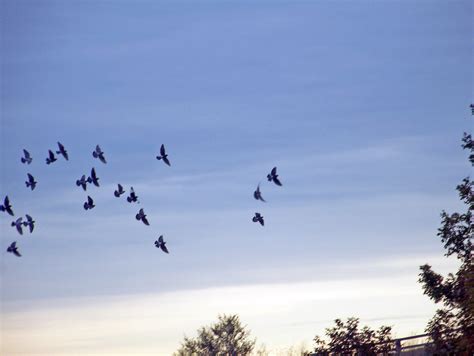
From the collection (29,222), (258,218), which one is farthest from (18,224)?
(258,218)

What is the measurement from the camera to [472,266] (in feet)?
107

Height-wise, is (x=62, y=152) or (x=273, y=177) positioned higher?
(x=62, y=152)

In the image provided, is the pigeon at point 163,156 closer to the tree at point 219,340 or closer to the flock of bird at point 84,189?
the flock of bird at point 84,189

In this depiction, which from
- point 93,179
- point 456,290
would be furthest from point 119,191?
point 456,290

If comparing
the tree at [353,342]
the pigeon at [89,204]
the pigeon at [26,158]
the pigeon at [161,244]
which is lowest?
the tree at [353,342]

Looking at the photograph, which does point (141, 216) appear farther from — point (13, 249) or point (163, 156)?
point (13, 249)

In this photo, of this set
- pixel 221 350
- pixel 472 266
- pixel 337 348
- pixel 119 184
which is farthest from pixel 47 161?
pixel 221 350

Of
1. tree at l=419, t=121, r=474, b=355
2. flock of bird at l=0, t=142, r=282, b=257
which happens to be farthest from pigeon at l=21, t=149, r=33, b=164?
tree at l=419, t=121, r=474, b=355

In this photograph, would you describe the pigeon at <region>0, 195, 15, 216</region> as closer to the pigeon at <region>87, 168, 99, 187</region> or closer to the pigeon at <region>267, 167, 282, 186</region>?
the pigeon at <region>87, 168, 99, 187</region>

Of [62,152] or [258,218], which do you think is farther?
[62,152]

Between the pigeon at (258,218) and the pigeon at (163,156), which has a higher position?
the pigeon at (163,156)

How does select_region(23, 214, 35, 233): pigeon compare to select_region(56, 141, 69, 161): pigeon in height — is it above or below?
below

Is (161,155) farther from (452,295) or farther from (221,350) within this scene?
(221,350)

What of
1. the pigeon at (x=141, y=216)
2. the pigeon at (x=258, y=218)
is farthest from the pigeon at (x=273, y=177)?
the pigeon at (x=141, y=216)
